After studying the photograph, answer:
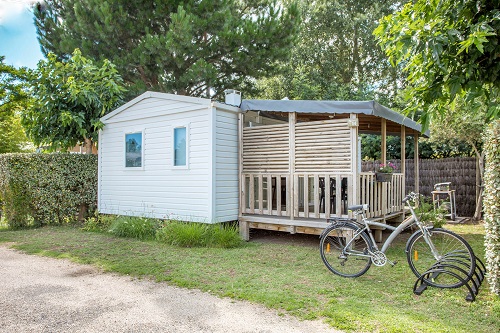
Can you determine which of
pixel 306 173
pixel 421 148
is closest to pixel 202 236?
pixel 306 173

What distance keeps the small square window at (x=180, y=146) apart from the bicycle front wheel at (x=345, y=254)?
3.54 metres

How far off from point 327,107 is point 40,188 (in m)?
7.13

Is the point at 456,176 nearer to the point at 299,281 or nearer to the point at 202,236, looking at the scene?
the point at 202,236

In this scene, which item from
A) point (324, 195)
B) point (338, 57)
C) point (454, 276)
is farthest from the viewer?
point (338, 57)

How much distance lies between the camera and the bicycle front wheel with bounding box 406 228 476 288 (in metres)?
4.04

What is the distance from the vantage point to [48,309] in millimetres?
3590

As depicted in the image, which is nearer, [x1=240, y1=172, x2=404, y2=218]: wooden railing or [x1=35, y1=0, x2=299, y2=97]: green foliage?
[x1=240, y1=172, x2=404, y2=218]: wooden railing

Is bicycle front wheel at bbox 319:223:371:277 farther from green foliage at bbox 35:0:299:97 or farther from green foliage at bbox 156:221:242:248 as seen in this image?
green foliage at bbox 35:0:299:97

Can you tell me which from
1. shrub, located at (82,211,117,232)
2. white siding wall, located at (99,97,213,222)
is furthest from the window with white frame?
shrub, located at (82,211,117,232)

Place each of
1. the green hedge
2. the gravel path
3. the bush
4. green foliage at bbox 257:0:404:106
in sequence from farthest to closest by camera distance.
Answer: green foliage at bbox 257:0:404:106
the green hedge
the bush
the gravel path

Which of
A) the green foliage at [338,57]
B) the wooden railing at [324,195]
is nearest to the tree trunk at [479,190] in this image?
the wooden railing at [324,195]

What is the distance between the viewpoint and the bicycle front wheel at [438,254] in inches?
159

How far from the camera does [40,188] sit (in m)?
9.08

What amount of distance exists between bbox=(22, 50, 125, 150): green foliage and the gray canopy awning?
14.5ft
